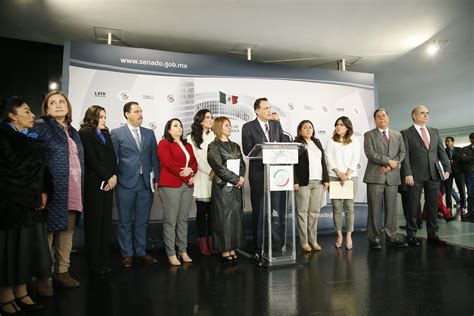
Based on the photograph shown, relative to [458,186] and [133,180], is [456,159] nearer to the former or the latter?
[458,186]

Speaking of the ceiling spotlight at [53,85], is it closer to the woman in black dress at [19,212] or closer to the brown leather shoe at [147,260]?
the woman in black dress at [19,212]

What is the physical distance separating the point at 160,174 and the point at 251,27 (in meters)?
2.54

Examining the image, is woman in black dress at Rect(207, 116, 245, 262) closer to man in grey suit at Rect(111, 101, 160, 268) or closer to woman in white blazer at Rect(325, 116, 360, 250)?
man in grey suit at Rect(111, 101, 160, 268)

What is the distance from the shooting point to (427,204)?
4141 millimetres

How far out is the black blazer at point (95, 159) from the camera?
2914 mm

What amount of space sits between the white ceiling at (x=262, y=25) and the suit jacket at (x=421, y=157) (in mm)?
1586

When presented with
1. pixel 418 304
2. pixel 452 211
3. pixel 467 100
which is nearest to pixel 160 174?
pixel 418 304

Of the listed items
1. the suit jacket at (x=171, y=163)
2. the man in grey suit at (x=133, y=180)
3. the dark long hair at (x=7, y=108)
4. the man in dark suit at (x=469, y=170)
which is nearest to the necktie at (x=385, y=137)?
the man in dark suit at (x=469, y=170)

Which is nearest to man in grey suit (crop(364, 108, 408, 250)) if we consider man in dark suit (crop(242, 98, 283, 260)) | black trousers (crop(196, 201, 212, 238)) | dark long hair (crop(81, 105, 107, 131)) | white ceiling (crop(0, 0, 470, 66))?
man in dark suit (crop(242, 98, 283, 260))

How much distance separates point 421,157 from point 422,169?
15cm

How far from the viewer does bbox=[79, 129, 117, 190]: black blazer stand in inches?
115

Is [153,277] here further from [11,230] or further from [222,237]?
[11,230]

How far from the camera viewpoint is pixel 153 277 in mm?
2893

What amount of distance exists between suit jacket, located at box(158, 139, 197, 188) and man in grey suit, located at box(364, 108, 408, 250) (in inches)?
89.4
